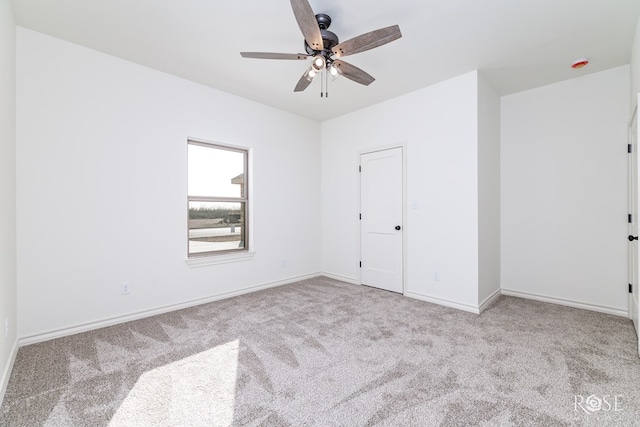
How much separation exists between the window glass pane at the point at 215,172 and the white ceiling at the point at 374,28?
885 mm

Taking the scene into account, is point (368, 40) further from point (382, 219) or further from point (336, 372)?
point (382, 219)

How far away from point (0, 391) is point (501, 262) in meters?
4.95

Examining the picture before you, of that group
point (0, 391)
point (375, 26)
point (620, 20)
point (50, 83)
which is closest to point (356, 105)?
point (375, 26)

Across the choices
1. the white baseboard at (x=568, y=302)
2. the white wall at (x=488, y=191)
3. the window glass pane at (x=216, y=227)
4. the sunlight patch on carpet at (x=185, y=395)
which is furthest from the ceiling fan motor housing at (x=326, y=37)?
the white baseboard at (x=568, y=302)

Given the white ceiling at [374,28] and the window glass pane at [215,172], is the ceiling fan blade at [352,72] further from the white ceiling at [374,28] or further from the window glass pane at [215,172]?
the window glass pane at [215,172]

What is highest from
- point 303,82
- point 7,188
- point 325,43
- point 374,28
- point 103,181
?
point 374,28

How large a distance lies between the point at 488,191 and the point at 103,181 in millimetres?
4295

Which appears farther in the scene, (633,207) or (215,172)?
(215,172)

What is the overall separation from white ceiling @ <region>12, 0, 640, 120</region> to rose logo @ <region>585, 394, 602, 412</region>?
108 inches

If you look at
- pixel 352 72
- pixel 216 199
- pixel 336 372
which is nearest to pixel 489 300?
pixel 336 372

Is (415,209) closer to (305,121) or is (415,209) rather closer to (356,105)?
(356,105)

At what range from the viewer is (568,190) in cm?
348

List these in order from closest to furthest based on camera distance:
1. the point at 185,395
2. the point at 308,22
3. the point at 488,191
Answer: the point at 185,395
the point at 308,22
the point at 488,191

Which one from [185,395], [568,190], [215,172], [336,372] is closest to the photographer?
[185,395]
